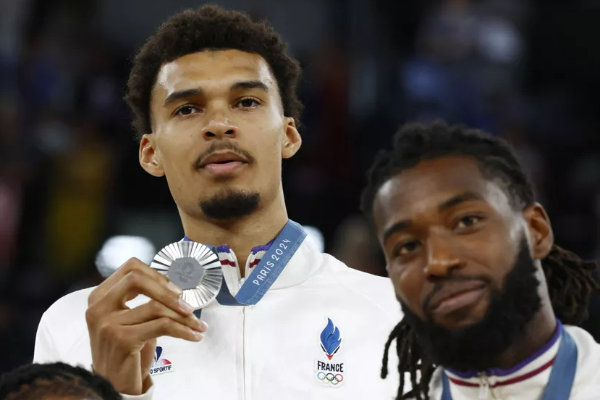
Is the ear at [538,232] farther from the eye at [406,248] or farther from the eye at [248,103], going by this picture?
the eye at [248,103]

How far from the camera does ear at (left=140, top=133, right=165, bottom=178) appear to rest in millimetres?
3805

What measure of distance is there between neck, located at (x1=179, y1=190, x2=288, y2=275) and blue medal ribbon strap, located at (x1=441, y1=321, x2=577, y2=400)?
131 centimetres

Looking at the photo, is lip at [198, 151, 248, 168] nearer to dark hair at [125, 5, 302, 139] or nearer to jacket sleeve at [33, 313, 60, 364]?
dark hair at [125, 5, 302, 139]

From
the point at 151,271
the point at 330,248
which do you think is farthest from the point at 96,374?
the point at 330,248

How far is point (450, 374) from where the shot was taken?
8.57 ft

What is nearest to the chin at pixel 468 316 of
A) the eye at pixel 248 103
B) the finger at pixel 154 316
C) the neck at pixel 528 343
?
the neck at pixel 528 343

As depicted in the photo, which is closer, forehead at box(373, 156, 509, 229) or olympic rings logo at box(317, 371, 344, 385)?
forehead at box(373, 156, 509, 229)

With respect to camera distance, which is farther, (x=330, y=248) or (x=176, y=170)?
(x=330, y=248)

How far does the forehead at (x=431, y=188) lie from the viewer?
2.51 metres

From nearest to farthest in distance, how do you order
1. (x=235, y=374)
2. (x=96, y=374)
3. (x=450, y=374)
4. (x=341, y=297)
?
(x=450, y=374)
(x=96, y=374)
(x=235, y=374)
(x=341, y=297)

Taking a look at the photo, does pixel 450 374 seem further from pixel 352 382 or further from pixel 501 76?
pixel 501 76

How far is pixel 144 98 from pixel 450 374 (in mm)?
1736

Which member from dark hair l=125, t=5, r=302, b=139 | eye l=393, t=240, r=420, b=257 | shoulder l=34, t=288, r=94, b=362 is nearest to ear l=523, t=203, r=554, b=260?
eye l=393, t=240, r=420, b=257

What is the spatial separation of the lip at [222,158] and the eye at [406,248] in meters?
1.07
